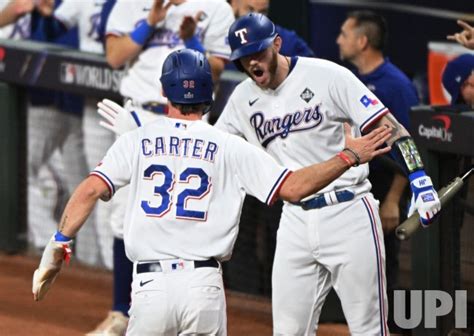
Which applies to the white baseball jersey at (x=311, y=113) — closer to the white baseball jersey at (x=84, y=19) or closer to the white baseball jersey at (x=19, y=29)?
the white baseball jersey at (x=84, y=19)

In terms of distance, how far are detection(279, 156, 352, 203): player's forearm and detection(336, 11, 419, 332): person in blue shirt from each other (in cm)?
179

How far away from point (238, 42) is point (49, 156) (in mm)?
3746

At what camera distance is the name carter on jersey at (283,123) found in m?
5.79

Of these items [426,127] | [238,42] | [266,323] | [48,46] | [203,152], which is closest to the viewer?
[203,152]

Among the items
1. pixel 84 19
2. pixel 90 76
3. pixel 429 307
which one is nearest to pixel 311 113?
pixel 429 307

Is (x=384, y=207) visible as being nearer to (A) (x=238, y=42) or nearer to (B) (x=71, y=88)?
(A) (x=238, y=42)

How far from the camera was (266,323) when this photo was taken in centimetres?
771

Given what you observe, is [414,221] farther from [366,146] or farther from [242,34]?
[242,34]

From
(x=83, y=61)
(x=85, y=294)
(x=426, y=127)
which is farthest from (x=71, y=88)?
(x=426, y=127)

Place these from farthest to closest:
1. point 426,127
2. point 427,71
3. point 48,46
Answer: point 427,71 < point 48,46 < point 426,127

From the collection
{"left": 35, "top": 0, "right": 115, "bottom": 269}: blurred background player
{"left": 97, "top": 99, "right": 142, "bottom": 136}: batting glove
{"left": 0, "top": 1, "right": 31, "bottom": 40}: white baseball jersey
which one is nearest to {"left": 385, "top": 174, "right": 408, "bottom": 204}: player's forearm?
{"left": 97, "top": 99, "right": 142, "bottom": 136}: batting glove

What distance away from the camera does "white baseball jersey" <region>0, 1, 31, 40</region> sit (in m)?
9.68

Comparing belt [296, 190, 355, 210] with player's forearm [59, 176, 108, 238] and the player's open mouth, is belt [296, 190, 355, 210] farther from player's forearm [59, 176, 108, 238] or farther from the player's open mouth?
player's forearm [59, 176, 108, 238]

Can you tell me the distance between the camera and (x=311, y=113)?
5793 millimetres
